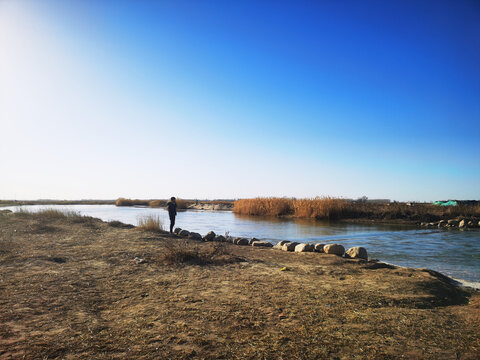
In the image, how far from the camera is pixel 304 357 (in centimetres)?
329

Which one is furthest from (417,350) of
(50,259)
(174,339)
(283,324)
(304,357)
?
(50,259)

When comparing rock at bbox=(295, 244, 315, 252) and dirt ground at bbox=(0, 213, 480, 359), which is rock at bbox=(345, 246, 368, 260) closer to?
dirt ground at bbox=(0, 213, 480, 359)

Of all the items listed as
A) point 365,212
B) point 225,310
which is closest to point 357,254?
point 225,310

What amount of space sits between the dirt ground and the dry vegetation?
2135 cm

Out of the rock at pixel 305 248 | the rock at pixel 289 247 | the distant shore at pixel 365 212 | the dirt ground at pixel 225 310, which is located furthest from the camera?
the distant shore at pixel 365 212

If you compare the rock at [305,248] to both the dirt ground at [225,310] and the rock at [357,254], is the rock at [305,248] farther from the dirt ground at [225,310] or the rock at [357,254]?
the dirt ground at [225,310]

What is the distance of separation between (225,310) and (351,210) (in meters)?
27.1

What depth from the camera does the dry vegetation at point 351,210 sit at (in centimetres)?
2642

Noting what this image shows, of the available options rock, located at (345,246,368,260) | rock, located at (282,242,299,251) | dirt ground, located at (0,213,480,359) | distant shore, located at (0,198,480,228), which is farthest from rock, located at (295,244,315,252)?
distant shore, located at (0,198,480,228)

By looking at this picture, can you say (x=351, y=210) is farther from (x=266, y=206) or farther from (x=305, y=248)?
(x=305, y=248)

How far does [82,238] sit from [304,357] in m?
11.6

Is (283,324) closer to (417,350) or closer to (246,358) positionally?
(246,358)

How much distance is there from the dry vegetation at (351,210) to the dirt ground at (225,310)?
840 inches

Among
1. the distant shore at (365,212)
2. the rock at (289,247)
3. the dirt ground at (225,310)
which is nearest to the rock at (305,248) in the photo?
the rock at (289,247)
